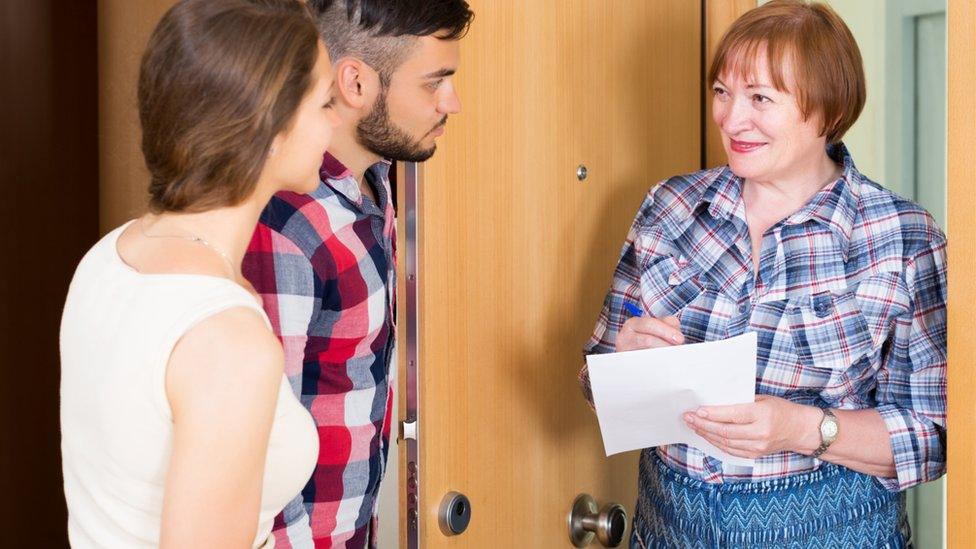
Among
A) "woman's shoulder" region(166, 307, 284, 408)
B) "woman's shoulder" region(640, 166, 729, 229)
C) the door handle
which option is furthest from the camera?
the door handle

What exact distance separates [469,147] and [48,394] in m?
1.40

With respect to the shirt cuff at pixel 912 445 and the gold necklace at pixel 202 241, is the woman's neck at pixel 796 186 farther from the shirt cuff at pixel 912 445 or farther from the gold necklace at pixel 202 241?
the gold necklace at pixel 202 241

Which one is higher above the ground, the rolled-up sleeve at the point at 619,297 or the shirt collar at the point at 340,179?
the shirt collar at the point at 340,179

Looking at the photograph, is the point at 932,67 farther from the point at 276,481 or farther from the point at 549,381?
the point at 276,481

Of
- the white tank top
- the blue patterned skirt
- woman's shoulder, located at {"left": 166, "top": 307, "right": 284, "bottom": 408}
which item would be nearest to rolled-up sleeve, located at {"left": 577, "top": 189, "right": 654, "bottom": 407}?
the blue patterned skirt

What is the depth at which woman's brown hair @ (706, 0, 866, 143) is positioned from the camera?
1485 mm

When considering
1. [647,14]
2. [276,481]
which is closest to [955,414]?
[276,481]

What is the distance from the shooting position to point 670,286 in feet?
5.16

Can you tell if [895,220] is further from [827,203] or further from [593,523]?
[593,523]

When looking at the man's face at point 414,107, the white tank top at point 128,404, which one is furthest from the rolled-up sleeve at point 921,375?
the white tank top at point 128,404

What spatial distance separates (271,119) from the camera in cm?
89

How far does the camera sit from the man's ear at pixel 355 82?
1.29 metres

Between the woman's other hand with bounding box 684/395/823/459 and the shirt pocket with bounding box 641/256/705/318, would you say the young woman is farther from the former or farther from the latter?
the shirt pocket with bounding box 641/256/705/318

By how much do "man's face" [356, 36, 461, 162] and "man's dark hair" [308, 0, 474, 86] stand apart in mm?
15
